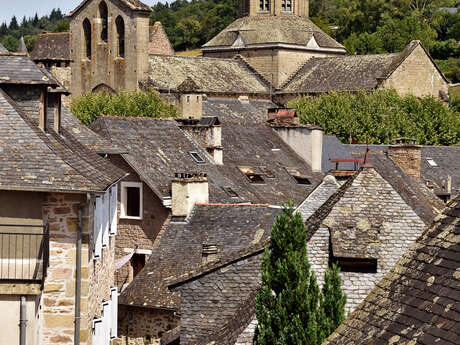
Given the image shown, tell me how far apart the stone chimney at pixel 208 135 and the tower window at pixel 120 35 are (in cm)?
3685

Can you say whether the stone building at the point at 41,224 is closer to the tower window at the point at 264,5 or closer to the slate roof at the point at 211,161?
the slate roof at the point at 211,161

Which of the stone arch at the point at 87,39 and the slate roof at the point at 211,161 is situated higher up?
the stone arch at the point at 87,39

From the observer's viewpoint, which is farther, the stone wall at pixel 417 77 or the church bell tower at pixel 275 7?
the church bell tower at pixel 275 7

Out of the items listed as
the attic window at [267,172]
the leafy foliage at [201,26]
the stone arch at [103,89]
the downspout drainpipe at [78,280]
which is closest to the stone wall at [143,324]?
the downspout drainpipe at [78,280]

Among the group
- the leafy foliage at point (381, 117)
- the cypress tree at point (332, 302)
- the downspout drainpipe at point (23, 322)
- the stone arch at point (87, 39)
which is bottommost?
the downspout drainpipe at point (23, 322)

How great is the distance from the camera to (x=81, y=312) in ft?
56.3

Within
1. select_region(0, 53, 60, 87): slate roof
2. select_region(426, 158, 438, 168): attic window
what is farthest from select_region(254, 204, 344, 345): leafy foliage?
select_region(426, 158, 438, 168): attic window

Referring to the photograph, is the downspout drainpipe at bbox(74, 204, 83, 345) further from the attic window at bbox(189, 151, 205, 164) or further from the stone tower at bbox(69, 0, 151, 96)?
the stone tower at bbox(69, 0, 151, 96)

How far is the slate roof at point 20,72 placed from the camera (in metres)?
18.2

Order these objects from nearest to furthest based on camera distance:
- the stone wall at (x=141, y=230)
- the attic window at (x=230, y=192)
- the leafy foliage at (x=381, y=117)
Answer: the stone wall at (x=141, y=230) → the attic window at (x=230, y=192) → the leafy foliage at (x=381, y=117)

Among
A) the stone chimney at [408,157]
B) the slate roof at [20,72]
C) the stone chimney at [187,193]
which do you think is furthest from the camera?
the stone chimney at [408,157]

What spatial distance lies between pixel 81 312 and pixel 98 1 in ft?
189

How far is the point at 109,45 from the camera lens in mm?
75125

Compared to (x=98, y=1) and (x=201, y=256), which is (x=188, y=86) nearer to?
(x=201, y=256)
